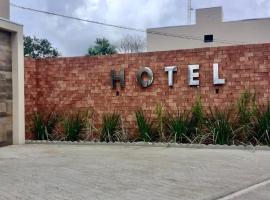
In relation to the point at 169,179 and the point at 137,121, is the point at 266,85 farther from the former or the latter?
the point at 169,179

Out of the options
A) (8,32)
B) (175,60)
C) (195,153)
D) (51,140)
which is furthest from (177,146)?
(8,32)

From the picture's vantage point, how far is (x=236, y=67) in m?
14.9

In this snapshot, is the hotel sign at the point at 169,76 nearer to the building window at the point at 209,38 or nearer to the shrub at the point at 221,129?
the shrub at the point at 221,129

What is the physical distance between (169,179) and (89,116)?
8.11 meters

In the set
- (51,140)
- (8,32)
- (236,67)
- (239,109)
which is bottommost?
(51,140)

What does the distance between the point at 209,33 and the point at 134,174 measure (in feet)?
107

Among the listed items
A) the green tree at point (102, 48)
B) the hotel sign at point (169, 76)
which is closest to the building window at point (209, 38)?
the green tree at point (102, 48)

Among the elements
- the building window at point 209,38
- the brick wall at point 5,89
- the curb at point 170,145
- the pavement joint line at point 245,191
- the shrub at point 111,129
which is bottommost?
the curb at point 170,145

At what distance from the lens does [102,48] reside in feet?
169

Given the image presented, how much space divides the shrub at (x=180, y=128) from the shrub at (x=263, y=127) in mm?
2065

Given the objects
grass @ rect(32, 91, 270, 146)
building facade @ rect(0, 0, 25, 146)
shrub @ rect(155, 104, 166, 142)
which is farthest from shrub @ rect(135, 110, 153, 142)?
building facade @ rect(0, 0, 25, 146)

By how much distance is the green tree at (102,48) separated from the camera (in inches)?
2014

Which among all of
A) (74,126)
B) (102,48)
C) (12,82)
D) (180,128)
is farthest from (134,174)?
(102,48)

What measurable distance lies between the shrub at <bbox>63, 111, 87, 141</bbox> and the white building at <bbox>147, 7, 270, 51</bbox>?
81.5ft
